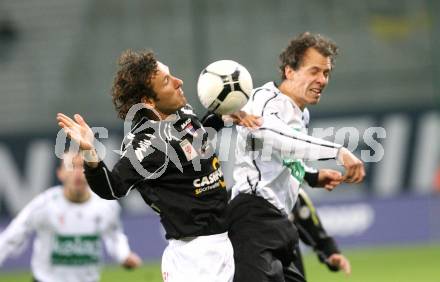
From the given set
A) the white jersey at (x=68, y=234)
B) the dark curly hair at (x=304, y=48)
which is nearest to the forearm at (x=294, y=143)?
the dark curly hair at (x=304, y=48)

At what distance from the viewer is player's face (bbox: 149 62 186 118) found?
5.29 metres

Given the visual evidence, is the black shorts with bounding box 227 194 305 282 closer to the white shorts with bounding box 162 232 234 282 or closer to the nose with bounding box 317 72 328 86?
the white shorts with bounding box 162 232 234 282

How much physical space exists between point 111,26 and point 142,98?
33.2 ft

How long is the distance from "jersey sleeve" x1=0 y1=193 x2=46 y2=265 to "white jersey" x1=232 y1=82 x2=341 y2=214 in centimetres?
260

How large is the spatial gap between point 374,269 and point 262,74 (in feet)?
14.6

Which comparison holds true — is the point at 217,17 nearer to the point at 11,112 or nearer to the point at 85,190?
the point at 11,112

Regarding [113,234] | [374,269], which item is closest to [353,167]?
[113,234]

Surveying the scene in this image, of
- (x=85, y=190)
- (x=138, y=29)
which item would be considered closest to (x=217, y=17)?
(x=138, y=29)

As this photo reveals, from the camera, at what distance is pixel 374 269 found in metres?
11.2

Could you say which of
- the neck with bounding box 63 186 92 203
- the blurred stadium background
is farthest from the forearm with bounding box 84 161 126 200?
the blurred stadium background

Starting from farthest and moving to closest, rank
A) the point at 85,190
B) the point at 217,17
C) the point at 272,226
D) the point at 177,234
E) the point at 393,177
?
the point at 217,17 → the point at 393,177 → the point at 85,190 → the point at 272,226 → the point at 177,234

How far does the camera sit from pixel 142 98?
535 centimetres

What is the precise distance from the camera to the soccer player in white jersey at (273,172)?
18.3 ft

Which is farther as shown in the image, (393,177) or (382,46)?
(382,46)
